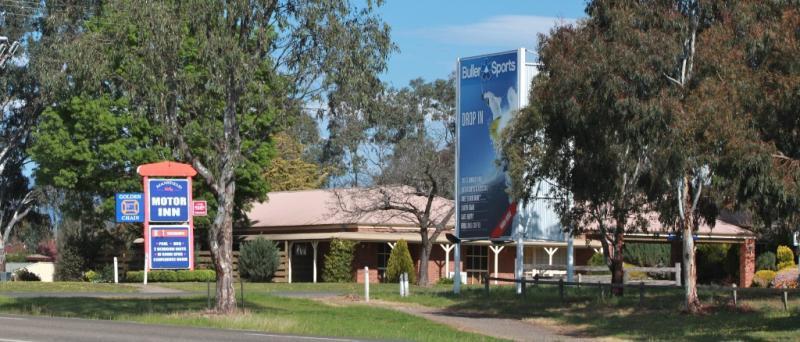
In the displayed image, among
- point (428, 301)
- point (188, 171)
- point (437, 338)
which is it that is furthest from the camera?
point (428, 301)

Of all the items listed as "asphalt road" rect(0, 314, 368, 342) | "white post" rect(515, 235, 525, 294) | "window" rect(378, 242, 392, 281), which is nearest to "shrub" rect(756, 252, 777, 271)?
"white post" rect(515, 235, 525, 294)

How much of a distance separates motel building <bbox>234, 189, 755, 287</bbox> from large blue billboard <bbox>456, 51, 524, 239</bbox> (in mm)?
12906

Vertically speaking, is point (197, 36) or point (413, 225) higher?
point (197, 36)

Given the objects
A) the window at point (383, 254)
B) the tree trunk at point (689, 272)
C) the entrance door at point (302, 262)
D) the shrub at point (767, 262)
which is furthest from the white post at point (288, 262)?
the tree trunk at point (689, 272)

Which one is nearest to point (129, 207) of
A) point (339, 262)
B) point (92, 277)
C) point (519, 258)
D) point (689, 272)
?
Answer: point (519, 258)

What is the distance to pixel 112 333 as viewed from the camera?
22531 mm

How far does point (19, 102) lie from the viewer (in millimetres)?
62625

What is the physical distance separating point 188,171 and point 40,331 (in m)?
8.64

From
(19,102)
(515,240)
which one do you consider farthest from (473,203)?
(19,102)

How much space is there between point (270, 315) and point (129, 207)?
4.85 metres

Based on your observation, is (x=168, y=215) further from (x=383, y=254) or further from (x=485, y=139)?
(x=383, y=254)

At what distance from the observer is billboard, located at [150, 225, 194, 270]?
98.5 feet

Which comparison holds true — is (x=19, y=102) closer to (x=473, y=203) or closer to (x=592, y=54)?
(x=473, y=203)

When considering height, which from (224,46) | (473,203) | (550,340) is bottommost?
(550,340)
